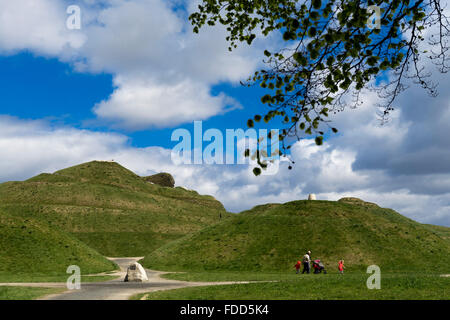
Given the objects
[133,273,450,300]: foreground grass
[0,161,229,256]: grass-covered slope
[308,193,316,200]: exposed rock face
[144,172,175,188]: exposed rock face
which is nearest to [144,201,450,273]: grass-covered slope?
[308,193,316,200]: exposed rock face

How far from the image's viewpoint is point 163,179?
184 m

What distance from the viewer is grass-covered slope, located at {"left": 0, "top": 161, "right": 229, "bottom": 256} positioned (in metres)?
88.1

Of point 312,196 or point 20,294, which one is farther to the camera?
point 312,196

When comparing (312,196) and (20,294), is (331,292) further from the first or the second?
(312,196)

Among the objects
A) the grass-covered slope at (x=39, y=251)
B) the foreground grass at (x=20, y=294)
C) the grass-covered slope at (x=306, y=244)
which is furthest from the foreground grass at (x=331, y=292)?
the grass-covered slope at (x=39, y=251)

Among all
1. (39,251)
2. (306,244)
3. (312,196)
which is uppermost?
(312,196)

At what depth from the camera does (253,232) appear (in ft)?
182

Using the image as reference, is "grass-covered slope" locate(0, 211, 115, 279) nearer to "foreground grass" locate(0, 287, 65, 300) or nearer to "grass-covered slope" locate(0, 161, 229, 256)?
"foreground grass" locate(0, 287, 65, 300)

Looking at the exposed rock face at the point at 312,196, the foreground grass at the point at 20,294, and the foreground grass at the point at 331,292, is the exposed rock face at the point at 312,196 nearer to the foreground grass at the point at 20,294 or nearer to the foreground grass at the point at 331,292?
the foreground grass at the point at 331,292

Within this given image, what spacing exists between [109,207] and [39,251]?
207 ft

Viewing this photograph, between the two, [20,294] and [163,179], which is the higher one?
[163,179]

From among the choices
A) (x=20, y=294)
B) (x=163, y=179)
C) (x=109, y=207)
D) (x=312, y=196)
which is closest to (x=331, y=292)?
(x=20, y=294)

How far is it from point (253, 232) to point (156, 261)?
13.6 meters
